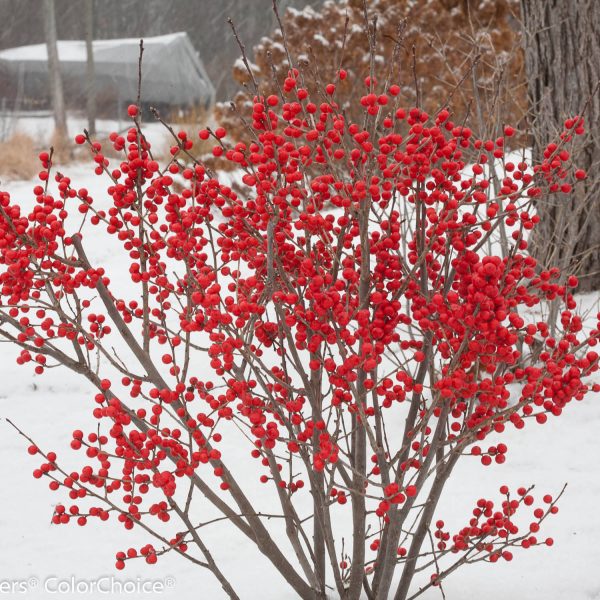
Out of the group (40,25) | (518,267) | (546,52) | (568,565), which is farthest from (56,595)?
(40,25)

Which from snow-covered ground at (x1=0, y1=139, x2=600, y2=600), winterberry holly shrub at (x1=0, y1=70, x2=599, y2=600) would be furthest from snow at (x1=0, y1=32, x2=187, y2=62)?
winterberry holly shrub at (x1=0, y1=70, x2=599, y2=600)

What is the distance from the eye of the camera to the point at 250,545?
3104 mm

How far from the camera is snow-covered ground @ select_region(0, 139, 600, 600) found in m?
2.61

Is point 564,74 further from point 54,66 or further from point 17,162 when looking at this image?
point 54,66

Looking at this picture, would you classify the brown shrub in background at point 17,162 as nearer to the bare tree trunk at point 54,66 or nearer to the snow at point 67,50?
the bare tree trunk at point 54,66

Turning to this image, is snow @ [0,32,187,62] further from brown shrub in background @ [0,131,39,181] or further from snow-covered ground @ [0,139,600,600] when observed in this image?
snow-covered ground @ [0,139,600,600]

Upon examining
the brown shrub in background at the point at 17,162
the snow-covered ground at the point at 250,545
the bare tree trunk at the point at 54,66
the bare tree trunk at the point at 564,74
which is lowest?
the snow-covered ground at the point at 250,545

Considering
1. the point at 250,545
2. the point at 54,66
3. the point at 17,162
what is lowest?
the point at 250,545

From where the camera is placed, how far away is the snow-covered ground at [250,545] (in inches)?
103

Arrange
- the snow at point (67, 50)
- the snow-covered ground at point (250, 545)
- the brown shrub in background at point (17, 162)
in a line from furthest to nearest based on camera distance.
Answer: the snow at point (67, 50) → the brown shrub in background at point (17, 162) → the snow-covered ground at point (250, 545)

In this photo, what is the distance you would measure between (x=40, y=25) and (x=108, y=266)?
1933 cm

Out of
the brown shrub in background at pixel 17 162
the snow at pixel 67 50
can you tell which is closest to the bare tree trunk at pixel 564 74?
the brown shrub in background at pixel 17 162

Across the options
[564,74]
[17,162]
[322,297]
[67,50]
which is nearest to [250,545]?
[322,297]

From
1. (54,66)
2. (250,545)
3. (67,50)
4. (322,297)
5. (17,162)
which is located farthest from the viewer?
(67,50)
